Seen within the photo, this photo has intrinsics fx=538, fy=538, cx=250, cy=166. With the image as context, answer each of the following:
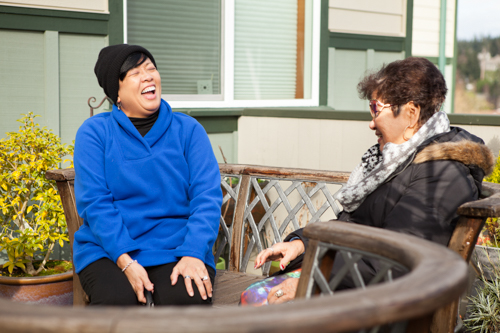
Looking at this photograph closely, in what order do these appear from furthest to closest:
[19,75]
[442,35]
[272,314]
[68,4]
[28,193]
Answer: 1. [442,35]
2. [68,4]
3. [19,75]
4. [28,193]
5. [272,314]

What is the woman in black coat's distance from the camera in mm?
1737

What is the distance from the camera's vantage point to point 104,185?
222 centimetres

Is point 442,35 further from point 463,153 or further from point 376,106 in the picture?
point 463,153

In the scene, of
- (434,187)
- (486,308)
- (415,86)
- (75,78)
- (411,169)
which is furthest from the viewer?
(75,78)

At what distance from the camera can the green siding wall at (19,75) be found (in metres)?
3.66

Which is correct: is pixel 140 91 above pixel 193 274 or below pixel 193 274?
above

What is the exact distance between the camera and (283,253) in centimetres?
207

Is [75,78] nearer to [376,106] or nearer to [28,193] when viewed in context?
[28,193]

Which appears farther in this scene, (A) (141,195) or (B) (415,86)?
(A) (141,195)

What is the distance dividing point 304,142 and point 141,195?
8.37ft

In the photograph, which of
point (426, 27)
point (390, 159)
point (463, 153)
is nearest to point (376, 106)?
point (390, 159)

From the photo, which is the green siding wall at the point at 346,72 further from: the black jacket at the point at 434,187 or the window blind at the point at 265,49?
the black jacket at the point at 434,187

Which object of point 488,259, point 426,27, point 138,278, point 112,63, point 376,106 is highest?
point 426,27

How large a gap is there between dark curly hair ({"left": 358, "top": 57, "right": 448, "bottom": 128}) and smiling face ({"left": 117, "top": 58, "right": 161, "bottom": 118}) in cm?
97
